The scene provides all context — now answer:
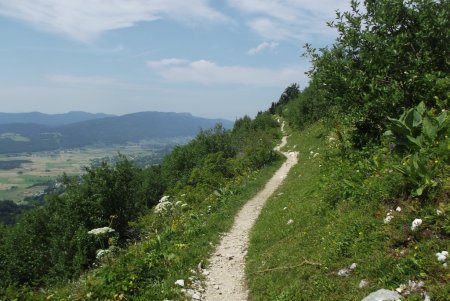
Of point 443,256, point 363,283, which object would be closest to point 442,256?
point 443,256

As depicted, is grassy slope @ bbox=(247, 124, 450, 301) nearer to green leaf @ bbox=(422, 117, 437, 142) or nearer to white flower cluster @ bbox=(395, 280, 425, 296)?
white flower cluster @ bbox=(395, 280, 425, 296)

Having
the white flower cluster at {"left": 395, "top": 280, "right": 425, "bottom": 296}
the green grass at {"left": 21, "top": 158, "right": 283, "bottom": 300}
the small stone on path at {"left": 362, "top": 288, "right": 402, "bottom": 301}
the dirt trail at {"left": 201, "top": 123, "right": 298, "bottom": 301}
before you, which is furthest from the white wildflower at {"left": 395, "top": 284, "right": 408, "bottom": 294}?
the green grass at {"left": 21, "top": 158, "right": 283, "bottom": 300}

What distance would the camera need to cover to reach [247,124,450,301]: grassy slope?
722cm

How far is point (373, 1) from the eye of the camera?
1542 centimetres

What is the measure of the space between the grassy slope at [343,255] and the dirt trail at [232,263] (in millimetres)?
384

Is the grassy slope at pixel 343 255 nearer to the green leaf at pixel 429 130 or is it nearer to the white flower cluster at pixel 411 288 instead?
the white flower cluster at pixel 411 288

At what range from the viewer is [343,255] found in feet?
29.5

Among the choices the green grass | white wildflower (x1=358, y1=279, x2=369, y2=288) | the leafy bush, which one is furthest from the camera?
the green grass

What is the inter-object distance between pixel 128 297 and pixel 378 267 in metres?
6.05

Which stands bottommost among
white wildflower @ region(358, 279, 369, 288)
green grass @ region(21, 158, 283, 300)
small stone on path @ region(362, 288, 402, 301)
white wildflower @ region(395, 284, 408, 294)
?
green grass @ region(21, 158, 283, 300)

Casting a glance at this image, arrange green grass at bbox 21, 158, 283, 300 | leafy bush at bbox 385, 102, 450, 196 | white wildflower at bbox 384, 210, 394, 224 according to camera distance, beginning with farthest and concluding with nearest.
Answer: green grass at bbox 21, 158, 283, 300, white wildflower at bbox 384, 210, 394, 224, leafy bush at bbox 385, 102, 450, 196

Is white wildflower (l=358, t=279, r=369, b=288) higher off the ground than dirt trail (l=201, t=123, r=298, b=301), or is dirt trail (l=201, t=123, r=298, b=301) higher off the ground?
white wildflower (l=358, t=279, r=369, b=288)

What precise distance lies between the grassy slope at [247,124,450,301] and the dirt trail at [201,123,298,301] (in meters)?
0.38

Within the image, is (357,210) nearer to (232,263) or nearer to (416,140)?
(416,140)
